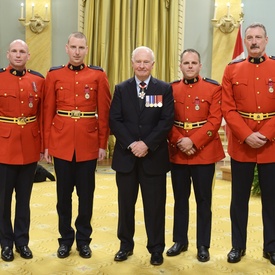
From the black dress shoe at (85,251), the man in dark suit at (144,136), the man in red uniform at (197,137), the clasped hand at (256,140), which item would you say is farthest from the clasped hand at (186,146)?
the black dress shoe at (85,251)

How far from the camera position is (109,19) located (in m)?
7.58

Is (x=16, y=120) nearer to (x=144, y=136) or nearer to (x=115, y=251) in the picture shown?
(x=144, y=136)

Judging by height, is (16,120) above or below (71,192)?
above

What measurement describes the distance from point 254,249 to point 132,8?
4.82m

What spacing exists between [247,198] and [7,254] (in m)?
1.64

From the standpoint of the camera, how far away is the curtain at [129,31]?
7500 mm

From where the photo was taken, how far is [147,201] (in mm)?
3363

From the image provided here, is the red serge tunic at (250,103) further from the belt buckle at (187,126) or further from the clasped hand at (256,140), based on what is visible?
the belt buckle at (187,126)

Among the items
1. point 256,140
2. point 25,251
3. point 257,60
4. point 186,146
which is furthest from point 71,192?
point 257,60

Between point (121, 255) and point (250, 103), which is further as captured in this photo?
point (121, 255)

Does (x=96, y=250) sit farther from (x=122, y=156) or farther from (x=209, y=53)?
(x=209, y=53)

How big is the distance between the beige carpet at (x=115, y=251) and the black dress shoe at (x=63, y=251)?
0.11 ft

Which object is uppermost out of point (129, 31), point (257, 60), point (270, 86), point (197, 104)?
point (129, 31)

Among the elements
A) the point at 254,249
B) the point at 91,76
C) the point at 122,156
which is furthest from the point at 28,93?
the point at 254,249
